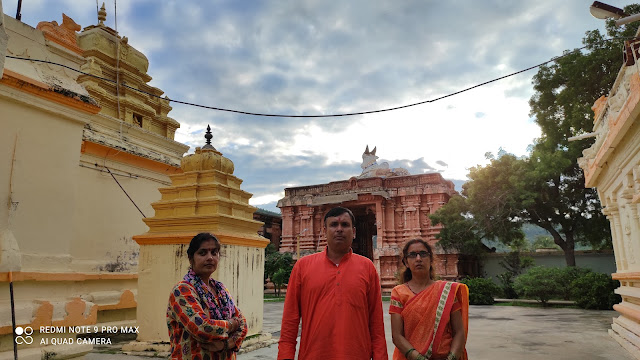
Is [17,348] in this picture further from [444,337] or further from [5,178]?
[444,337]

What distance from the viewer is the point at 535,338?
7461mm

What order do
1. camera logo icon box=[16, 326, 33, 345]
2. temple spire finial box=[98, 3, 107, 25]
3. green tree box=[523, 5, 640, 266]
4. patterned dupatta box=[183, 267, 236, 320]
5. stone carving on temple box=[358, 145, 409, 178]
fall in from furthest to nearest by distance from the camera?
1. stone carving on temple box=[358, 145, 409, 178]
2. green tree box=[523, 5, 640, 266]
3. temple spire finial box=[98, 3, 107, 25]
4. camera logo icon box=[16, 326, 33, 345]
5. patterned dupatta box=[183, 267, 236, 320]

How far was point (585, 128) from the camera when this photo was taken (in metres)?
15.7

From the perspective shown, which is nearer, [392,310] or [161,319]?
[392,310]

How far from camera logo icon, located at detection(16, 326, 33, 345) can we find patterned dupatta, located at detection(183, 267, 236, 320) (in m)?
2.25

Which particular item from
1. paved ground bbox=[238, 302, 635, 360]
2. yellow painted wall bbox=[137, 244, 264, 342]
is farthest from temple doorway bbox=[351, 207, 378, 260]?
yellow painted wall bbox=[137, 244, 264, 342]

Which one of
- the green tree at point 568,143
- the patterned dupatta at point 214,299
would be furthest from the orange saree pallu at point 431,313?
the green tree at point 568,143

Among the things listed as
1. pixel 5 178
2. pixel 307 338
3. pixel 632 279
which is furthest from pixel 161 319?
pixel 632 279

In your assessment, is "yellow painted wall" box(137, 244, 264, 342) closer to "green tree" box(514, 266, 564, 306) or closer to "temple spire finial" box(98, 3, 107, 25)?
"temple spire finial" box(98, 3, 107, 25)

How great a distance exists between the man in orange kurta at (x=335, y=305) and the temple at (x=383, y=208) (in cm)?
1762

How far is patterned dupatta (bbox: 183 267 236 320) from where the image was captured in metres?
2.65

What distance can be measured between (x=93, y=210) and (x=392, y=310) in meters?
5.95

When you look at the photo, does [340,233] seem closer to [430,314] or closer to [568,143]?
[430,314]

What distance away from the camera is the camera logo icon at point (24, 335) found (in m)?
3.77
